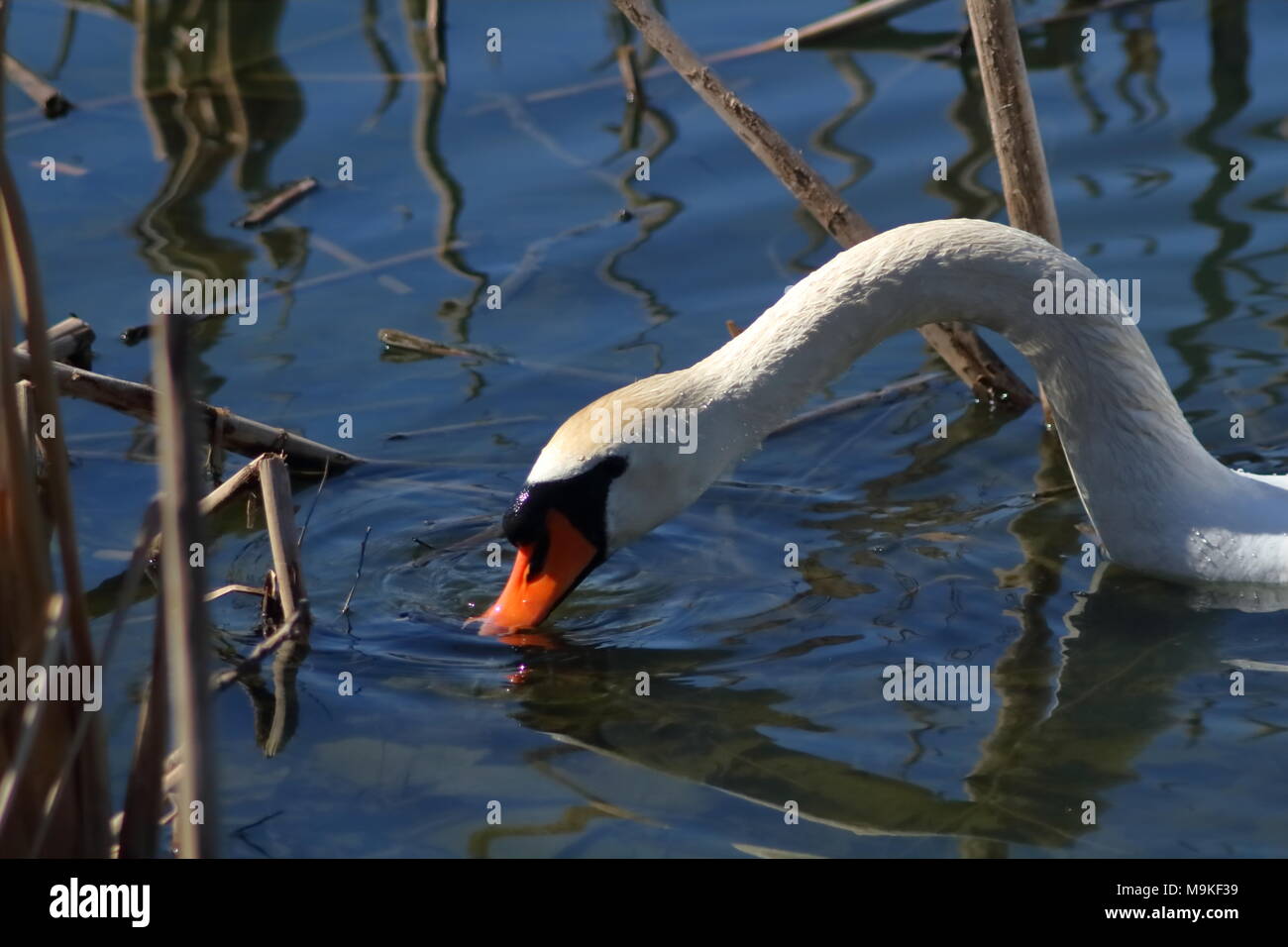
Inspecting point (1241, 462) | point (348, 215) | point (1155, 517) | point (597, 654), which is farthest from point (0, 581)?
point (348, 215)

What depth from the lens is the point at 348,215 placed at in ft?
34.3

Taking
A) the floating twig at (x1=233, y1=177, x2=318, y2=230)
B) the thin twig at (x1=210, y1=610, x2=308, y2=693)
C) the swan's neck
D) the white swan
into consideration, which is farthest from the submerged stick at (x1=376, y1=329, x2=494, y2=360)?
the swan's neck

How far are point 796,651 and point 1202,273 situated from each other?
4234 mm

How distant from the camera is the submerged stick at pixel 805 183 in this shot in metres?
7.29

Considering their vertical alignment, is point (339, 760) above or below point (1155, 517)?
below

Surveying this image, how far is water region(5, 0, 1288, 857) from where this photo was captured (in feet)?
18.7

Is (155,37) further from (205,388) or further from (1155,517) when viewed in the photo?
(1155,517)

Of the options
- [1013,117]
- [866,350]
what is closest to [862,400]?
[1013,117]

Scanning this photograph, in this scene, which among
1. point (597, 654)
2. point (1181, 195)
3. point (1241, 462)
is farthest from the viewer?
point (1181, 195)

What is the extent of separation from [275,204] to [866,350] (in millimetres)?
5112

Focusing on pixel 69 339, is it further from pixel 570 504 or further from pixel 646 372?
pixel 570 504

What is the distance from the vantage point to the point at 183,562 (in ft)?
10.1

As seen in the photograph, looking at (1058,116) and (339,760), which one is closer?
(339,760)
